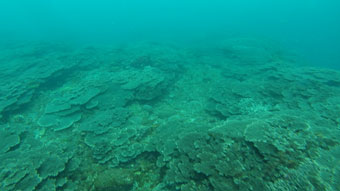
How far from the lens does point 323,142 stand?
13.6 ft

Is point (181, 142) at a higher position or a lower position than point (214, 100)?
higher

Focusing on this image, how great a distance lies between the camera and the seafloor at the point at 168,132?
3762 mm

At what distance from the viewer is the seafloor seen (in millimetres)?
3762

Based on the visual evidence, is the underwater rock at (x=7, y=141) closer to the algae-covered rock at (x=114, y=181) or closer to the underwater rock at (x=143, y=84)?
the algae-covered rock at (x=114, y=181)

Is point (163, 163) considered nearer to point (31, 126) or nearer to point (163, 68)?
point (31, 126)

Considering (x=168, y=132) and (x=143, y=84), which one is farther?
(x=143, y=84)

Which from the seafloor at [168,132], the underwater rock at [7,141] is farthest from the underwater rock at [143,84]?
the underwater rock at [7,141]

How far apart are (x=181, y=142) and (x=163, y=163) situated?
823 millimetres

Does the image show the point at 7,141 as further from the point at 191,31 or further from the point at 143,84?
the point at 191,31

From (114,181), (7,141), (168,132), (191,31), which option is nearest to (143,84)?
(168,132)

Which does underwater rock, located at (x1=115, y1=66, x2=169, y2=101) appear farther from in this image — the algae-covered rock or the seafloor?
the algae-covered rock

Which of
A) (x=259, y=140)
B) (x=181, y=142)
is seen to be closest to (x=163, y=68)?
(x=181, y=142)

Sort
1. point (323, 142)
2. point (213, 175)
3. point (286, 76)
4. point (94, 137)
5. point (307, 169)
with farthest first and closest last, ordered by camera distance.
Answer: point (286, 76) < point (94, 137) < point (323, 142) < point (213, 175) < point (307, 169)

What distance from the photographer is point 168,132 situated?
6.06 meters
